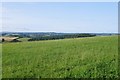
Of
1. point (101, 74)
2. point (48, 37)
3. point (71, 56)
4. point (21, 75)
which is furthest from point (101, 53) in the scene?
point (48, 37)

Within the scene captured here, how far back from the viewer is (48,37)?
27.3m

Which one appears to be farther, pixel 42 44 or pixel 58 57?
pixel 42 44

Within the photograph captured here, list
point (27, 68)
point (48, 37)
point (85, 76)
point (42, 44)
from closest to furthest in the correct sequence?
point (85, 76), point (27, 68), point (42, 44), point (48, 37)

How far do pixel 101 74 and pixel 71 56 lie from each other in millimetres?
4659

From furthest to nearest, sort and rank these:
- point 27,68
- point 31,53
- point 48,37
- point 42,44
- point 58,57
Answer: point 48,37 < point 42,44 < point 31,53 < point 58,57 < point 27,68

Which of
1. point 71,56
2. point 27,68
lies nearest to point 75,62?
point 71,56

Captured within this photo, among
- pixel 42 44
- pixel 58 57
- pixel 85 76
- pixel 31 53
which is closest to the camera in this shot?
pixel 85 76

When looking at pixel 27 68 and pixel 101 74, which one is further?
pixel 27 68

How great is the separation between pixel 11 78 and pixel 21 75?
1.90 feet

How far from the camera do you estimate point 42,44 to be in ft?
83.3

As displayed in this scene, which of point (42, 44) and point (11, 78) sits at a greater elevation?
point (42, 44)

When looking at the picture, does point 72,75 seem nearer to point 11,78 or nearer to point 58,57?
point 11,78

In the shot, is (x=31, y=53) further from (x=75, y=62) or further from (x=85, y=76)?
(x=85, y=76)

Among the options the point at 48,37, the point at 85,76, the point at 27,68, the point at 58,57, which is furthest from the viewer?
the point at 48,37
